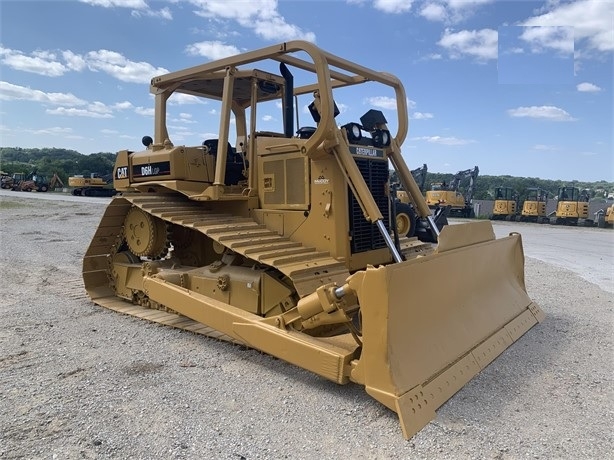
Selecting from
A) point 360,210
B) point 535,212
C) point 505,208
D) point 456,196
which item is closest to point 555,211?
point 535,212

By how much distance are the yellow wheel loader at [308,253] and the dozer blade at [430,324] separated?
0.01 metres

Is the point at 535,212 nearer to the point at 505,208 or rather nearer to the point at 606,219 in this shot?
the point at 505,208

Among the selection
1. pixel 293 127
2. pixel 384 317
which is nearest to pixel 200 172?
pixel 293 127

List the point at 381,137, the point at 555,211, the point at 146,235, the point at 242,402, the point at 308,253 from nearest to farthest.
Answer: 1. the point at 242,402
2. the point at 308,253
3. the point at 381,137
4. the point at 146,235
5. the point at 555,211

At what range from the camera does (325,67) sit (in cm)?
477

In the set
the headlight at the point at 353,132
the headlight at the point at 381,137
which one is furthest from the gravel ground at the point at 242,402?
the headlight at the point at 381,137

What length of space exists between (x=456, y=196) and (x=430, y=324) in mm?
25254

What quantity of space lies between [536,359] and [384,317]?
2.19 meters

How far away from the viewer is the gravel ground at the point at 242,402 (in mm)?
3135

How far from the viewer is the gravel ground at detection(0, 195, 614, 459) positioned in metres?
3.13

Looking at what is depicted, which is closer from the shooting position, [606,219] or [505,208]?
[606,219]

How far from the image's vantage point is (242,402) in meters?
3.77

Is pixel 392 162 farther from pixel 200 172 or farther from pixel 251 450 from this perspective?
pixel 251 450

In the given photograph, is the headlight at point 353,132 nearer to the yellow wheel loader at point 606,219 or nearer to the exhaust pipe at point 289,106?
the exhaust pipe at point 289,106
